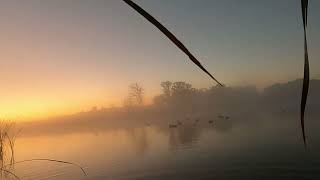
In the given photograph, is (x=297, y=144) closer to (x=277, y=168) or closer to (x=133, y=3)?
(x=277, y=168)

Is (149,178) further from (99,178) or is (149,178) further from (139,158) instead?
(139,158)

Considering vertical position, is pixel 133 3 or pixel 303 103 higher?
pixel 133 3

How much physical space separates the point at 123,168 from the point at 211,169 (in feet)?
26.0

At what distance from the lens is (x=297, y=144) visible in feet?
111

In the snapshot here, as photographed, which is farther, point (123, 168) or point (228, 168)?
point (123, 168)

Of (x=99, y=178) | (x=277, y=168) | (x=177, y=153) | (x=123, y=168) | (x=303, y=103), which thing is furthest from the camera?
(x=177, y=153)

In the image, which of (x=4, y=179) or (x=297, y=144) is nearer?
(x=4, y=179)

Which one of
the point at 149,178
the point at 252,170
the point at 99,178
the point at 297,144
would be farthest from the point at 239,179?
the point at 297,144

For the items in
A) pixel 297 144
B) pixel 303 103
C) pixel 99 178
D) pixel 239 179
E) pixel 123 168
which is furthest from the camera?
pixel 297 144

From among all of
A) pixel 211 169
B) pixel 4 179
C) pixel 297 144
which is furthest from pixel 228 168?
pixel 4 179

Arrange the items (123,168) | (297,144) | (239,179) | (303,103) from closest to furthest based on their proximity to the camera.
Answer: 1. (303,103)
2. (239,179)
3. (123,168)
4. (297,144)

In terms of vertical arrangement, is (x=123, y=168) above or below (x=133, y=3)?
below

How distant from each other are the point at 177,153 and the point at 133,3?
36.5 m

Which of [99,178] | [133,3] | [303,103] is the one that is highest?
[133,3]
